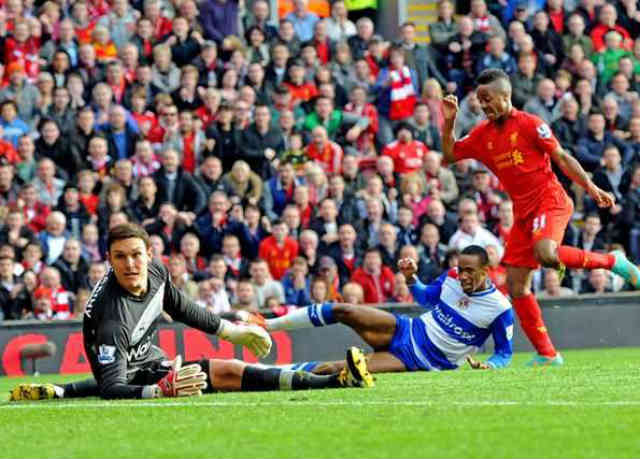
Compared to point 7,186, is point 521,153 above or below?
above

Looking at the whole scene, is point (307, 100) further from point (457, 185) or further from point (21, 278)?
point (21, 278)

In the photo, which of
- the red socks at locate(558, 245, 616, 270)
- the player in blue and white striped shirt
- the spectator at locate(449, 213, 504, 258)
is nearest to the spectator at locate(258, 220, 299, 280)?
the spectator at locate(449, 213, 504, 258)

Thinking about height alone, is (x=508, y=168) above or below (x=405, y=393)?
above

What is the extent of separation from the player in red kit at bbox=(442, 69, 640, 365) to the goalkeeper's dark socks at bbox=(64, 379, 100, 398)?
3840mm

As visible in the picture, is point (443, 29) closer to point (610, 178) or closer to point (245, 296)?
point (610, 178)

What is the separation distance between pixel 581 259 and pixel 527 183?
75 cm

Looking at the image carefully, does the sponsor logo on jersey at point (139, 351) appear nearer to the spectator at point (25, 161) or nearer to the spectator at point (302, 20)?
the spectator at point (25, 161)

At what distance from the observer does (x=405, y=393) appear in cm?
→ 880

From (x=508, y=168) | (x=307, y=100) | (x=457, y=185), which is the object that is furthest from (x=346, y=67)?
(x=508, y=168)

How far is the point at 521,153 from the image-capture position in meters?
11.8

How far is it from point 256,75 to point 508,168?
8292mm

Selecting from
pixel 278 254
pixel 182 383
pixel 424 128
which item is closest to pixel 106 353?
pixel 182 383

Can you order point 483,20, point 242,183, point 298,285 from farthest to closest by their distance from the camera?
point 483,20 → point 242,183 → point 298,285

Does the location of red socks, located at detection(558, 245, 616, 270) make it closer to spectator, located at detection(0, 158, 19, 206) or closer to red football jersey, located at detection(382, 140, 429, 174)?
red football jersey, located at detection(382, 140, 429, 174)
